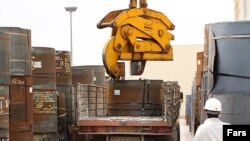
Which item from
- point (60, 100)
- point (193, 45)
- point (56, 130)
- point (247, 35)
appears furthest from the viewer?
point (193, 45)

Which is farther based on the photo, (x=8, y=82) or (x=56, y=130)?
(x=56, y=130)

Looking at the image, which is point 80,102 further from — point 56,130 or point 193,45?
point 193,45

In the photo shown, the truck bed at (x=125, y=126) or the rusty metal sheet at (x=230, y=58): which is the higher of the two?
the rusty metal sheet at (x=230, y=58)

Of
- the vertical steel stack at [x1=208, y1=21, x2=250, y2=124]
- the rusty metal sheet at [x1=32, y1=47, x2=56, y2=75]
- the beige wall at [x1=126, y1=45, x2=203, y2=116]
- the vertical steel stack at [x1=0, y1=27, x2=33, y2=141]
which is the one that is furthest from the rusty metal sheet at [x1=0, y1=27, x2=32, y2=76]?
the beige wall at [x1=126, y1=45, x2=203, y2=116]

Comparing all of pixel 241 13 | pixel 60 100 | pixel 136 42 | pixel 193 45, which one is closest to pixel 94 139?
pixel 136 42

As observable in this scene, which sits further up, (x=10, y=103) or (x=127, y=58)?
(x=127, y=58)

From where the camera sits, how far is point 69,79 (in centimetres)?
1809

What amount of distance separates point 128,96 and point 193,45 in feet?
153

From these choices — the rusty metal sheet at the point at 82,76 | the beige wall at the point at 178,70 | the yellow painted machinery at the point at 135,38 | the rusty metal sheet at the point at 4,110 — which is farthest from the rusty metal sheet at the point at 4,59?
the beige wall at the point at 178,70

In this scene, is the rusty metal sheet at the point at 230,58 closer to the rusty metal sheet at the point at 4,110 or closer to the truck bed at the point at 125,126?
the truck bed at the point at 125,126

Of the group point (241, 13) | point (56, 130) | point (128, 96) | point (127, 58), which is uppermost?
point (241, 13)

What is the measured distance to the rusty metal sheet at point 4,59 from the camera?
12289mm

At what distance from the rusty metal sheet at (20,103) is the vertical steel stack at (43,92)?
1.58m

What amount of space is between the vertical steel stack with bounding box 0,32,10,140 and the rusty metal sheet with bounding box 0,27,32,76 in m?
1.28
